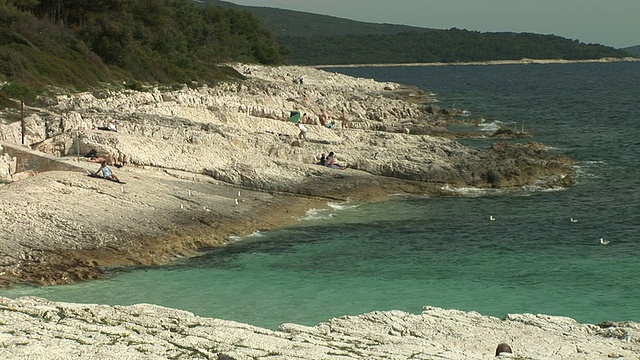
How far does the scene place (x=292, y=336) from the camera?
1420cm

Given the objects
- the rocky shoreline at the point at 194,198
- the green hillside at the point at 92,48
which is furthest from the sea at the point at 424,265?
the green hillside at the point at 92,48

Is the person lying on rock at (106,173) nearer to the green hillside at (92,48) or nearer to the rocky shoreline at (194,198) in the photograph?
the rocky shoreline at (194,198)

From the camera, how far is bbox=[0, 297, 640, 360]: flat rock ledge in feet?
41.4

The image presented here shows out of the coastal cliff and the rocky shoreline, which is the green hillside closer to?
the rocky shoreline

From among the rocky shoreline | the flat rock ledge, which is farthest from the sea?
the flat rock ledge

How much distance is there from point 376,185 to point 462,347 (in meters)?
20.1

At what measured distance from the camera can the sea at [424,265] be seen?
21031mm

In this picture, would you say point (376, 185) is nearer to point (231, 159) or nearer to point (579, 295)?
point (231, 159)

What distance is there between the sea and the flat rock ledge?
3687 millimetres

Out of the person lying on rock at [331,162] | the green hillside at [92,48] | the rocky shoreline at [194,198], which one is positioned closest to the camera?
the rocky shoreline at [194,198]

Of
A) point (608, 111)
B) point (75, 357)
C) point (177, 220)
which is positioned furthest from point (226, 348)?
point (608, 111)

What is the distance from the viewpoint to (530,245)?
2778 cm

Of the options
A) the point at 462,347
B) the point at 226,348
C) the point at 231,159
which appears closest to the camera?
the point at 226,348

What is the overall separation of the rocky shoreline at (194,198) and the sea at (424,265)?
124 cm
